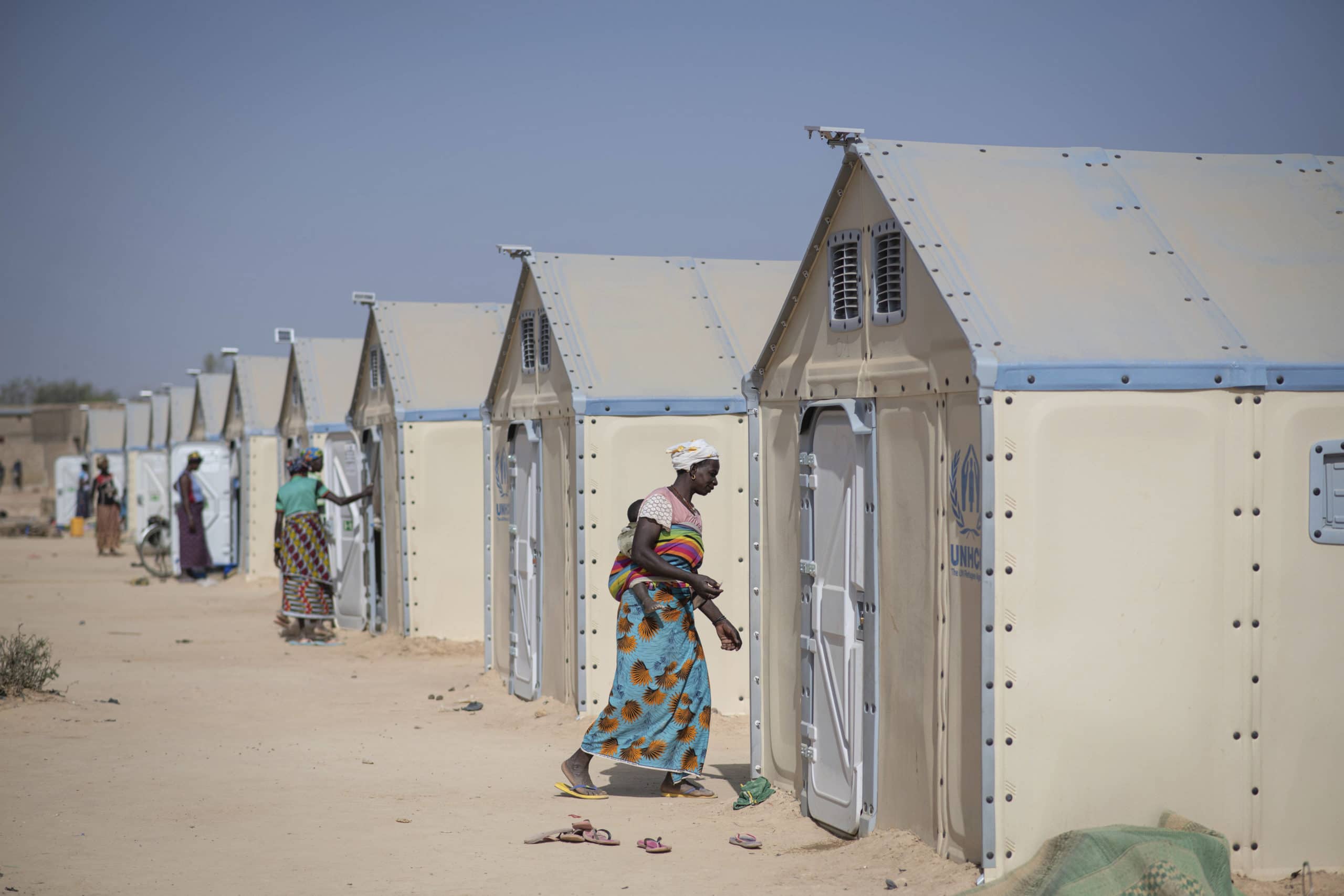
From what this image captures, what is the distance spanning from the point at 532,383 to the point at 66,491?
28.6m

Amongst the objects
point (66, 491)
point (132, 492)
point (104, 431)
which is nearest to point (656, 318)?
point (132, 492)

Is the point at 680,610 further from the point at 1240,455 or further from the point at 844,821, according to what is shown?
the point at 1240,455

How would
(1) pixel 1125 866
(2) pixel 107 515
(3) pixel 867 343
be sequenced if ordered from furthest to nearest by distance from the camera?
1. (2) pixel 107 515
2. (3) pixel 867 343
3. (1) pixel 1125 866

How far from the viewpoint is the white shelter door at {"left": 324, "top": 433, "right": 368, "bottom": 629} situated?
14039 mm

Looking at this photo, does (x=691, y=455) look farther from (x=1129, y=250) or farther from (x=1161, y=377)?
(x=1161, y=377)

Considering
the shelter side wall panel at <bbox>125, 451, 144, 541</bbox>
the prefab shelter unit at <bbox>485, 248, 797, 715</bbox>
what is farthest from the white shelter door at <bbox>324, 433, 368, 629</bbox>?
the shelter side wall panel at <bbox>125, 451, 144, 541</bbox>

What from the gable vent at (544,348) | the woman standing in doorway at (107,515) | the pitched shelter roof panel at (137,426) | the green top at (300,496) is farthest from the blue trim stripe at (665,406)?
the pitched shelter roof panel at (137,426)

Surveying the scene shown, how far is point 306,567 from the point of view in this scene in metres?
13.2

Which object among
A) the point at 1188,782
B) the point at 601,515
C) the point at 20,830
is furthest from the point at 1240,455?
the point at 20,830

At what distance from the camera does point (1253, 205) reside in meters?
5.68

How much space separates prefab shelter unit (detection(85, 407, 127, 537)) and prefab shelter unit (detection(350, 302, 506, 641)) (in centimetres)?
2282

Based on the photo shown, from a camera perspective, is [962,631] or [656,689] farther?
[656,689]

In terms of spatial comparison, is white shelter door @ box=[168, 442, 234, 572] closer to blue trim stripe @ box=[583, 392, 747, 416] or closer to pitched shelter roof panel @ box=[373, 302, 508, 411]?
pitched shelter roof panel @ box=[373, 302, 508, 411]

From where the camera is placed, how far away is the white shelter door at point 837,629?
571 centimetres
